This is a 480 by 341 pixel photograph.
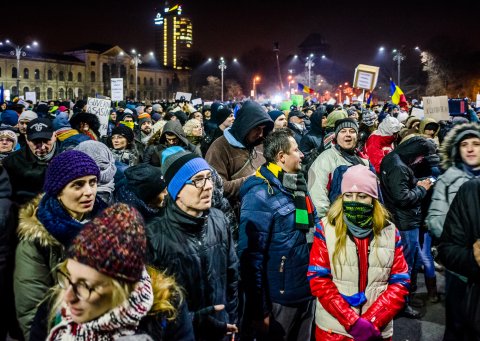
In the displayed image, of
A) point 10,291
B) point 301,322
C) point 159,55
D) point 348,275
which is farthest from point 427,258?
point 159,55

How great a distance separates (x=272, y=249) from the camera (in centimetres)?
396

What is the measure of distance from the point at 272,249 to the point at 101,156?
7.09ft

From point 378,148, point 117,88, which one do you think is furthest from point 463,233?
point 117,88

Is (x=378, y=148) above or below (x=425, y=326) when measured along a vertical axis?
above

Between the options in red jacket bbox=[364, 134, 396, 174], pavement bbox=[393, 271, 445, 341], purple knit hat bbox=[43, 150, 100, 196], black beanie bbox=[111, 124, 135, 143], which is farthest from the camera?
red jacket bbox=[364, 134, 396, 174]

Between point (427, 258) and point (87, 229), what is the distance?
549cm

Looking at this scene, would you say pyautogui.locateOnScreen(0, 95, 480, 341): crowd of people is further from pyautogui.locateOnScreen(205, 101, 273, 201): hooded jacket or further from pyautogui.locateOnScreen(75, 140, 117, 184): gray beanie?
pyautogui.locateOnScreen(205, 101, 273, 201): hooded jacket

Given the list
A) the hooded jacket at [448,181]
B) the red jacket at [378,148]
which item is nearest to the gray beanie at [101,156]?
the hooded jacket at [448,181]

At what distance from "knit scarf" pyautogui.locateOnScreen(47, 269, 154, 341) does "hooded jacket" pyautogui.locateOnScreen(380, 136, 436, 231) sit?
445 centimetres

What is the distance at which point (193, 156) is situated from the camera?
10.5 ft

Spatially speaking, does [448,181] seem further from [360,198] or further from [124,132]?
[124,132]

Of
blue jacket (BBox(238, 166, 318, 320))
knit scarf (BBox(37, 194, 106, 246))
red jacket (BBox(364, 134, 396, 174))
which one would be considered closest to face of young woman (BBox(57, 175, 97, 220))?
knit scarf (BBox(37, 194, 106, 246))

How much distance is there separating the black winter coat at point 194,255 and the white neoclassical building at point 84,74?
283ft

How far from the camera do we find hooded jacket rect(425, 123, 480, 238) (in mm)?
4320
